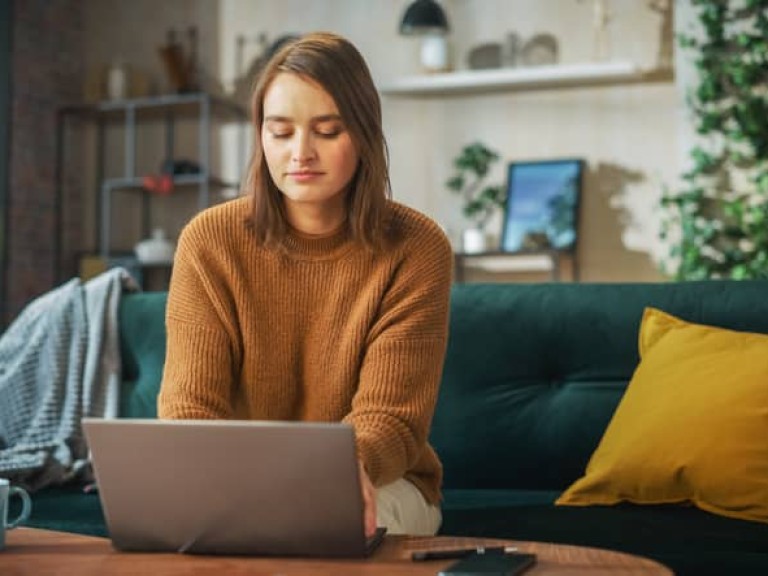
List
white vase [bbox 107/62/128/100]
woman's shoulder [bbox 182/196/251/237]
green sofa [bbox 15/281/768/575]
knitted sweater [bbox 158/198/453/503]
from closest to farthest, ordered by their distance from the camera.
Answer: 1. knitted sweater [bbox 158/198/453/503]
2. woman's shoulder [bbox 182/196/251/237]
3. green sofa [bbox 15/281/768/575]
4. white vase [bbox 107/62/128/100]

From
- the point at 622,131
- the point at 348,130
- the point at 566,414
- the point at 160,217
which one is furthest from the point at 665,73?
the point at 348,130

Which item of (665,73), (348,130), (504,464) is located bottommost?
(504,464)

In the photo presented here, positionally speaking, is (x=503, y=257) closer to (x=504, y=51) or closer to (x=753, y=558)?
(x=504, y=51)

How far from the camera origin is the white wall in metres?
5.14

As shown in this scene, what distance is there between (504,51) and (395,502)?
4043 mm

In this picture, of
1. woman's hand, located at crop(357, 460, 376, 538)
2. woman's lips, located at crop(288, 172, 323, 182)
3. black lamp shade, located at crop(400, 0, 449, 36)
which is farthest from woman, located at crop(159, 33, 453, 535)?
black lamp shade, located at crop(400, 0, 449, 36)

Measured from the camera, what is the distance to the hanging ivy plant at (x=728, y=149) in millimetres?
4176

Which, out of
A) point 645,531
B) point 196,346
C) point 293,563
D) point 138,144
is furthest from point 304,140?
point 138,144

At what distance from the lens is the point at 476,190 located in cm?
539

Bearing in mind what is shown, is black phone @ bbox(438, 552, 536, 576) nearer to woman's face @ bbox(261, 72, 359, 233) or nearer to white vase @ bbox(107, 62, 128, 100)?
woman's face @ bbox(261, 72, 359, 233)

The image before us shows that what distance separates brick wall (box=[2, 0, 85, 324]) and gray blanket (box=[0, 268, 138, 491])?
9.65 feet

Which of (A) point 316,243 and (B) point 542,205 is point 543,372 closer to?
(A) point 316,243

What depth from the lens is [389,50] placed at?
555 centimetres

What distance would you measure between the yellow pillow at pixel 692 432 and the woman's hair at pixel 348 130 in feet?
2.05
